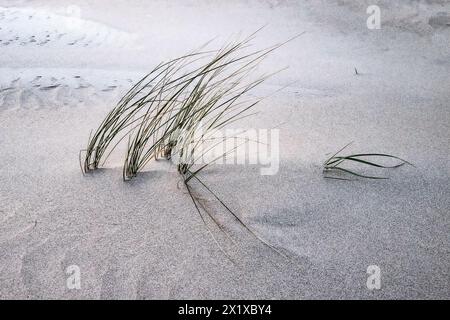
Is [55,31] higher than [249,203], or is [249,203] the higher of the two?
[55,31]

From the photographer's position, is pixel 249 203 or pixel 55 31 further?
pixel 55 31

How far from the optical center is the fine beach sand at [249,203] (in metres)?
1.38

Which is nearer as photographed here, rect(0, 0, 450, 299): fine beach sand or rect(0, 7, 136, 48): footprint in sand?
rect(0, 0, 450, 299): fine beach sand

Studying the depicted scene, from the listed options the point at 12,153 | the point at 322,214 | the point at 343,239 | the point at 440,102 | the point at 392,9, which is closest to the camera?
the point at 343,239

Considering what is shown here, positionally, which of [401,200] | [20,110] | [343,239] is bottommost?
[343,239]

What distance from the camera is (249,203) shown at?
1.74 m

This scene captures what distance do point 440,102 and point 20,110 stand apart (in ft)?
9.33

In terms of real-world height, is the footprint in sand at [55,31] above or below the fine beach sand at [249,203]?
above

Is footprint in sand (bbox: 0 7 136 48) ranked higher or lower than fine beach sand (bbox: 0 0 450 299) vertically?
higher

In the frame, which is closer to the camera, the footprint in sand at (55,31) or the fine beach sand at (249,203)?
the fine beach sand at (249,203)

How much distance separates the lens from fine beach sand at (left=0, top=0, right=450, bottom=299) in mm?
1384

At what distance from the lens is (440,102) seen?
2.95m
